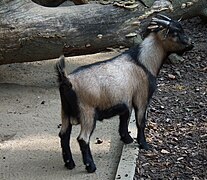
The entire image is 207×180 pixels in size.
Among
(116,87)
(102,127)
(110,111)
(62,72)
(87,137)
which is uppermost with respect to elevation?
(62,72)

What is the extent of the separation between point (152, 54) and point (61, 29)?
5.30ft

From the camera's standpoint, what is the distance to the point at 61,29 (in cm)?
625

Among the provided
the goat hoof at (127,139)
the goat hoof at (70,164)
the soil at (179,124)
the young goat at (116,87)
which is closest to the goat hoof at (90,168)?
the young goat at (116,87)

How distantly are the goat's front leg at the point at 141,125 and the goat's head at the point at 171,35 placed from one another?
579 mm

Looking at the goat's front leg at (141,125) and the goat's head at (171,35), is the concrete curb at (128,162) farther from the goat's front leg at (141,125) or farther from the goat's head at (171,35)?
the goat's head at (171,35)

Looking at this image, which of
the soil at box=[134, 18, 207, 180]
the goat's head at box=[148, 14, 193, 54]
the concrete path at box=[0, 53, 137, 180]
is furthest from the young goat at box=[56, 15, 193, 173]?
the soil at box=[134, 18, 207, 180]

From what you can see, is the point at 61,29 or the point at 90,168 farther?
the point at 61,29

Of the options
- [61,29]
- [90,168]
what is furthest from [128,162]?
[61,29]

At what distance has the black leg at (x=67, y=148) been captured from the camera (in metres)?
4.74

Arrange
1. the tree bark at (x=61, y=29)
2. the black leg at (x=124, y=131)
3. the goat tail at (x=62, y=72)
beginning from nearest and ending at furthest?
the goat tail at (x=62, y=72) → the black leg at (x=124, y=131) → the tree bark at (x=61, y=29)

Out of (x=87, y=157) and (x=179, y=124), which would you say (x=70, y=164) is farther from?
(x=179, y=124)

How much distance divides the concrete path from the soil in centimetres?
34

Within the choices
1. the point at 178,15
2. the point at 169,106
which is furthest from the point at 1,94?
the point at 178,15

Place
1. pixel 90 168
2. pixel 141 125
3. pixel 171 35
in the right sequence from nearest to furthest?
pixel 90 168 → pixel 171 35 → pixel 141 125
